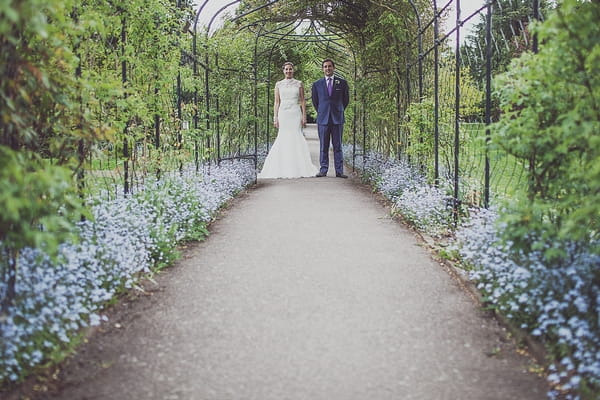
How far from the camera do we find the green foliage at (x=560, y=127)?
3059 mm

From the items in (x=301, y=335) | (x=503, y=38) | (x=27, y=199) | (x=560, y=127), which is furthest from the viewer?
(x=503, y=38)

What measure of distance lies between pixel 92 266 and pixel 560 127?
2697 mm

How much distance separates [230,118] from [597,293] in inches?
405

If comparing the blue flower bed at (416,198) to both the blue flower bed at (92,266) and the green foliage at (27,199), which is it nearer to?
the blue flower bed at (92,266)

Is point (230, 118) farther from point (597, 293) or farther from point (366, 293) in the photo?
point (597, 293)

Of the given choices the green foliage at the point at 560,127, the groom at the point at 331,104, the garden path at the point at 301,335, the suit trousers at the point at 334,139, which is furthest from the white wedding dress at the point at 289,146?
the green foliage at the point at 560,127

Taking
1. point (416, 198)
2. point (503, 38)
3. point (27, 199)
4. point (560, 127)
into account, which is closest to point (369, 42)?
point (416, 198)

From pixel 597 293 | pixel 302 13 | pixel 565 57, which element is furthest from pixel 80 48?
pixel 302 13

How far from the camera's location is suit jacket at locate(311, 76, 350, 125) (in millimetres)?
11641

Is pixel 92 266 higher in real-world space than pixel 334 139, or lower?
lower

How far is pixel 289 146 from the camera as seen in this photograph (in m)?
12.4

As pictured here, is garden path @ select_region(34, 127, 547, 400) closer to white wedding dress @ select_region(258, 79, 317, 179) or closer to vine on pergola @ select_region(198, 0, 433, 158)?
vine on pergola @ select_region(198, 0, 433, 158)

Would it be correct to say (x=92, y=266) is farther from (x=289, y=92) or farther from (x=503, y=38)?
(x=289, y=92)

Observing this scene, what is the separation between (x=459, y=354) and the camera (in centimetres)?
326
